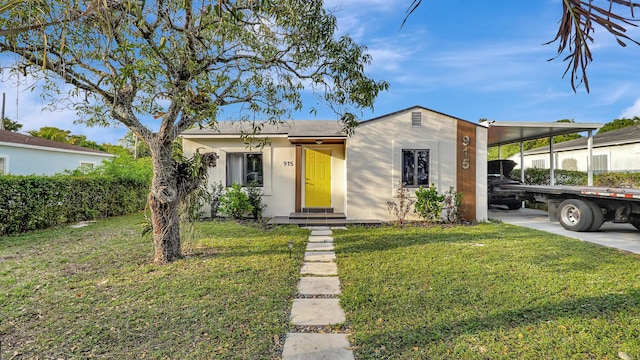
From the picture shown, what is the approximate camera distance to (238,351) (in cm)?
275

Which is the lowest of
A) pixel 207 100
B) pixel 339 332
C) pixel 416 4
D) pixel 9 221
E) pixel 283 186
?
pixel 339 332

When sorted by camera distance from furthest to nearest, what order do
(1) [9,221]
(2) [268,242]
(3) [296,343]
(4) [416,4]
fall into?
(1) [9,221], (2) [268,242], (3) [296,343], (4) [416,4]

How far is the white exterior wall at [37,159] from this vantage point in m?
13.7

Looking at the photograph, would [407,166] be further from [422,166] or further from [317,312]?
[317,312]

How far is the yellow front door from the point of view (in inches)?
434

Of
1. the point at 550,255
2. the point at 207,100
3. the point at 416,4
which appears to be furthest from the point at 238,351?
the point at 550,255

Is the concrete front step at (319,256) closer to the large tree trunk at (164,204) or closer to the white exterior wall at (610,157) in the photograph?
the large tree trunk at (164,204)

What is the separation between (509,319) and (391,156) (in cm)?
702

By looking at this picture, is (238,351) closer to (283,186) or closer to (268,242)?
(268,242)

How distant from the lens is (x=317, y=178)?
1106 cm

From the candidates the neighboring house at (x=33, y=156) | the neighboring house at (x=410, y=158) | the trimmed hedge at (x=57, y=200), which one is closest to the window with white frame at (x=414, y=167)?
the neighboring house at (x=410, y=158)

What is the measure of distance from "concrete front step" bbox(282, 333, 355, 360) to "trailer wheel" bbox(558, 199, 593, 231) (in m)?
8.48

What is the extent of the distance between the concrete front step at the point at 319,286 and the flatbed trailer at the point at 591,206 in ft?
23.6

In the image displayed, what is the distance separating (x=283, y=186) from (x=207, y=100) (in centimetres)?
598
